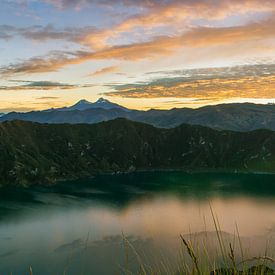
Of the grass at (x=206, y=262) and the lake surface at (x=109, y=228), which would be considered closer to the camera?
the grass at (x=206, y=262)

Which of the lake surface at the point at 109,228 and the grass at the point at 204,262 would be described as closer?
the grass at the point at 204,262

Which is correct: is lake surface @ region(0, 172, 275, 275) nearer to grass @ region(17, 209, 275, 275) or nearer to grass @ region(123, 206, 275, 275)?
grass @ region(17, 209, 275, 275)

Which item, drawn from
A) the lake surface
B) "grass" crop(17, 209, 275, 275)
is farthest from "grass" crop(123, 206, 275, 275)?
the lake surface

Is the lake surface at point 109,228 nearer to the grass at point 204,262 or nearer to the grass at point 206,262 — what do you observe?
the grass at point 204,262

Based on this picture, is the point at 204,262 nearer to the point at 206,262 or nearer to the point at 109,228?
the point at 206,262

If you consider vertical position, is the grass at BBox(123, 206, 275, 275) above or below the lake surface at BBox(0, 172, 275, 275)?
above

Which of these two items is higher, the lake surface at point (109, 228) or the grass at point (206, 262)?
the grass at point (206, 262)

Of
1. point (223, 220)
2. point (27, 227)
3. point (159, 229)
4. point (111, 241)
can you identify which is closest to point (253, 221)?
point (223, 220)

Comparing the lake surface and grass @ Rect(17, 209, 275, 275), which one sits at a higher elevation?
grass @ Rect(17, 209, 275, 275)

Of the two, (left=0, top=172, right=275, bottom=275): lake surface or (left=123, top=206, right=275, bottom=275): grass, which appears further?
(left=0, top=172, right=275, bottom=275): lake surface

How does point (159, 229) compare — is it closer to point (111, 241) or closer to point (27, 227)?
point (111, 241)

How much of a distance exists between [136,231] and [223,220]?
137 ft

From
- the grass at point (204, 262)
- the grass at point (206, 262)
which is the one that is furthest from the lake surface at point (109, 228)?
the grass at point (206, 262)

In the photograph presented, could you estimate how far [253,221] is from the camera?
494 ft
